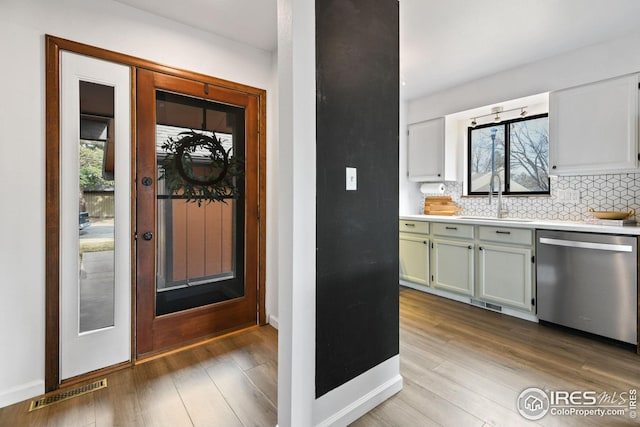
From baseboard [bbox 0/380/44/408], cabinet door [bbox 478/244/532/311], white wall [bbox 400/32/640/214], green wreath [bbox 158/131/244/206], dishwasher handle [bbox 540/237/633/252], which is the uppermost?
white wall [bbox 400/32/640/214]

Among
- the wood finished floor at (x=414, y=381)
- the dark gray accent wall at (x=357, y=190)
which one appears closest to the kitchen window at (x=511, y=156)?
the wood finished floor at (x=414, y=381)

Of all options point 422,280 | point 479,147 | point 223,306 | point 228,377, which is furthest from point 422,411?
point 479,147

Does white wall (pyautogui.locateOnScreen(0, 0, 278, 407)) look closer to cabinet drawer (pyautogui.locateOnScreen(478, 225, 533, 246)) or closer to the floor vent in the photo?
the floor vent

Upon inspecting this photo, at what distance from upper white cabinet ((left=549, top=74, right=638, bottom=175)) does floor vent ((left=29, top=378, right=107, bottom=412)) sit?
4136 millimetres

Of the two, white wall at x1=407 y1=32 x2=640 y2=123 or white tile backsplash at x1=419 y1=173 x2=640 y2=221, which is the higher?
white wall at x1=407 y1=32 x2=640 y2=123

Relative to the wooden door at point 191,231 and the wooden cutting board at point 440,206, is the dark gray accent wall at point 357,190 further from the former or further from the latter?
the wooden cutting board at point 440,206

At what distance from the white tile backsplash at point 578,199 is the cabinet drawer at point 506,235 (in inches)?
25.5

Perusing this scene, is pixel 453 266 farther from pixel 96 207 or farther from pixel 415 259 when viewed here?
pixel 96 207

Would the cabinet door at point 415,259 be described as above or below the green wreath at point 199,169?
below

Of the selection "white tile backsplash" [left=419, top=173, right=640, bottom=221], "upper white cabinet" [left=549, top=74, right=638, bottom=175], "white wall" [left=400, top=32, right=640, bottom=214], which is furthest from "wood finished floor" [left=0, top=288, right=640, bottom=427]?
"white wall" [left=400, top=32, right=640, bottom=214]

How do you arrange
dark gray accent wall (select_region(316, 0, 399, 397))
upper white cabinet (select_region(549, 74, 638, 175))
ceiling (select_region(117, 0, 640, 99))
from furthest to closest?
upper white cabinet (select_region(549, 74, 638, 175))
ceiling (select_region(117, 0, 640, 99))
dark gray accent wall (select_region(316, 0, 399, 397))

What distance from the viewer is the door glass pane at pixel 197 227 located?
2.25m

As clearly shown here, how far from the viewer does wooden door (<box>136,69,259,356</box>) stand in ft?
7.07

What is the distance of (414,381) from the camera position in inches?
74.9
